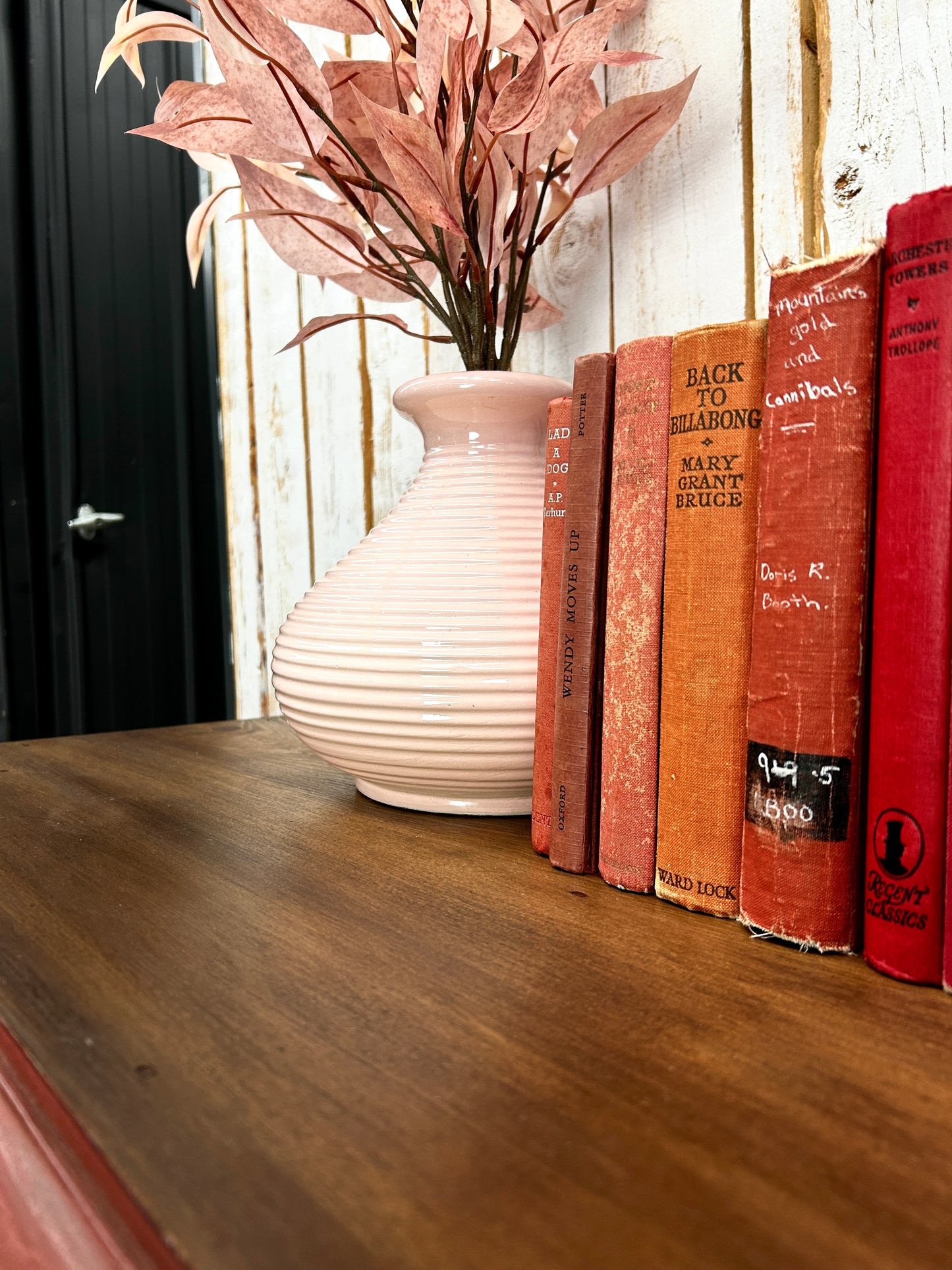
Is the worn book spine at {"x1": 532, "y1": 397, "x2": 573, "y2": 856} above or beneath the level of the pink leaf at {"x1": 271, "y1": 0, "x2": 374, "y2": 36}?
beneath

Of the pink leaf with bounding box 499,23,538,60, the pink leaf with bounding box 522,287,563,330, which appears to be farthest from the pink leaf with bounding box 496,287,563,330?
the pink leaf with bounding box 499,23,538,60

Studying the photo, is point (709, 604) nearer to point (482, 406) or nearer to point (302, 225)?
point (482, 406)

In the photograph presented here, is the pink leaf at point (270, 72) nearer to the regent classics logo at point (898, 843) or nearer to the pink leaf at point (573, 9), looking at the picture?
the pink leaf at point (573, 9)

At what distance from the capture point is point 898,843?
360 millimetres

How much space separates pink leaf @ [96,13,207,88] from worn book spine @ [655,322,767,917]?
0.46 metres

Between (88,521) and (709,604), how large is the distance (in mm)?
1362

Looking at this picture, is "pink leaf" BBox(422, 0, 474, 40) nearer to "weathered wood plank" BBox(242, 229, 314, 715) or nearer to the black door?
"weathered wood plank" BBox(242, 229, 314, 715)

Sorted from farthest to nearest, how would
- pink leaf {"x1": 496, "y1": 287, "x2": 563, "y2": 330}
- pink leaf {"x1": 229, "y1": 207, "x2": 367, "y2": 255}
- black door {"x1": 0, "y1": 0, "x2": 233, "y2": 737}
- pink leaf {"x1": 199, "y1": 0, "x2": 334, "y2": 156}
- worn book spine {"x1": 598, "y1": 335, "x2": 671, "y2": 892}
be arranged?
black door {"x1": 0, "y1": 0, "x2": 233, "y2": 737} < pink leaf {"x1": 496, "y1": 287, "x2": 563, "y2": 330} < pink leaf {"x1": 229, "y1": 207, "x2": 367, "y2": 255} < pink leaf {"x1": 199, "y1": 0, "x2": 334, "y2": 156} < worn book spine {"x1": 598, "y1": 335, "x2": 671, "y2": 892}

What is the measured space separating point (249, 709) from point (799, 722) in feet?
4.20

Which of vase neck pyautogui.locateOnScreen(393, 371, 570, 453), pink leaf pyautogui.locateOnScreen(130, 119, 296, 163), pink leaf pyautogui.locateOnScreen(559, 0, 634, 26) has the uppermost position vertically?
pink leaf pyautogui.locateOnScreen(559, 0, 634, 26)

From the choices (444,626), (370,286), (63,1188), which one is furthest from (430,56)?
(63,1188)

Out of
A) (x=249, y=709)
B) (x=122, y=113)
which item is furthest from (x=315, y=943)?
(x=122, y=113)

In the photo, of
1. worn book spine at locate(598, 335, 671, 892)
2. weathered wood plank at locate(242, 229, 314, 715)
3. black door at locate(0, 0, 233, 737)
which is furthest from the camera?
black door at locate(0, 0, 233, 737)

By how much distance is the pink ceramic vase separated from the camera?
0.54 meters
